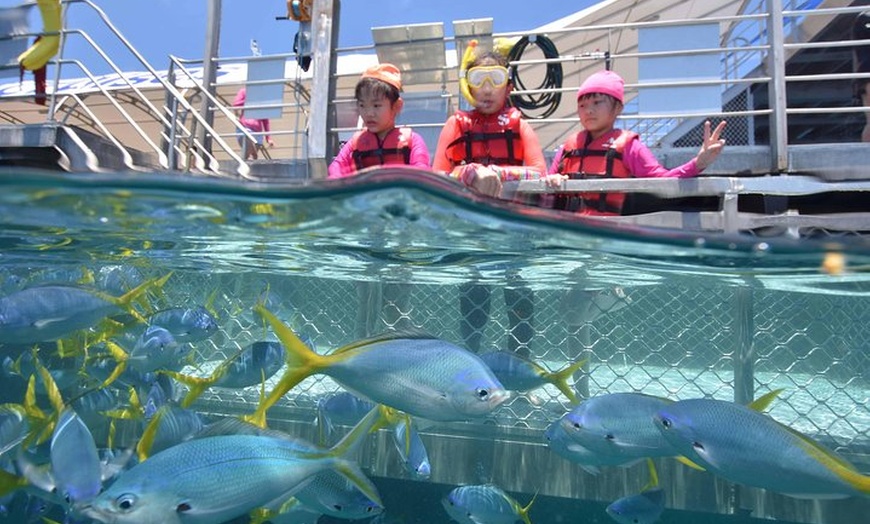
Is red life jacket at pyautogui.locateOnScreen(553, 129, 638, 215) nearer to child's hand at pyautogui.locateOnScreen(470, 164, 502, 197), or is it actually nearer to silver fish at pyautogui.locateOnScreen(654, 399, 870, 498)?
child's hand at pyautogui.locateOnScreen(470, 164, 502, 197)

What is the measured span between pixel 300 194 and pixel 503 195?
1.53 m

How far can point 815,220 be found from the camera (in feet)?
17.0

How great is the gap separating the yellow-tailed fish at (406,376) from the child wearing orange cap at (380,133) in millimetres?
2308

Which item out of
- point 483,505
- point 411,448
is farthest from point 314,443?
point 483,505

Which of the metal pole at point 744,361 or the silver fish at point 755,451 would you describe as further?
the metal pole at point 744,361

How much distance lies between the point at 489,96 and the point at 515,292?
2261 mm

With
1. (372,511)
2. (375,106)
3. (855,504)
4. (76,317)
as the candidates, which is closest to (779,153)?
(855,504)

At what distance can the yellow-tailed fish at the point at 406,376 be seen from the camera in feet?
10.3

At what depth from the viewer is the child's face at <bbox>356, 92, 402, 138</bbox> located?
528cm

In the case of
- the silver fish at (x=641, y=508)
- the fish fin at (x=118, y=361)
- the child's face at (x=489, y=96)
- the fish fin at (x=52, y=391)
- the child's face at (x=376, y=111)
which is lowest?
the silver fish at (x=641, y=508)

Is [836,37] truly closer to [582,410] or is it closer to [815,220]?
[815,220]

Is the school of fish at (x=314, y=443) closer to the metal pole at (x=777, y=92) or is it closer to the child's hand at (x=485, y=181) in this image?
the child's hand at (x=485, y=181)

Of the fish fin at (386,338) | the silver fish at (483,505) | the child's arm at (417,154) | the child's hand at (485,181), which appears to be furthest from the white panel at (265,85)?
the silver fish at (483,505)

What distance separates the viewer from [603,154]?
5.37 meters
